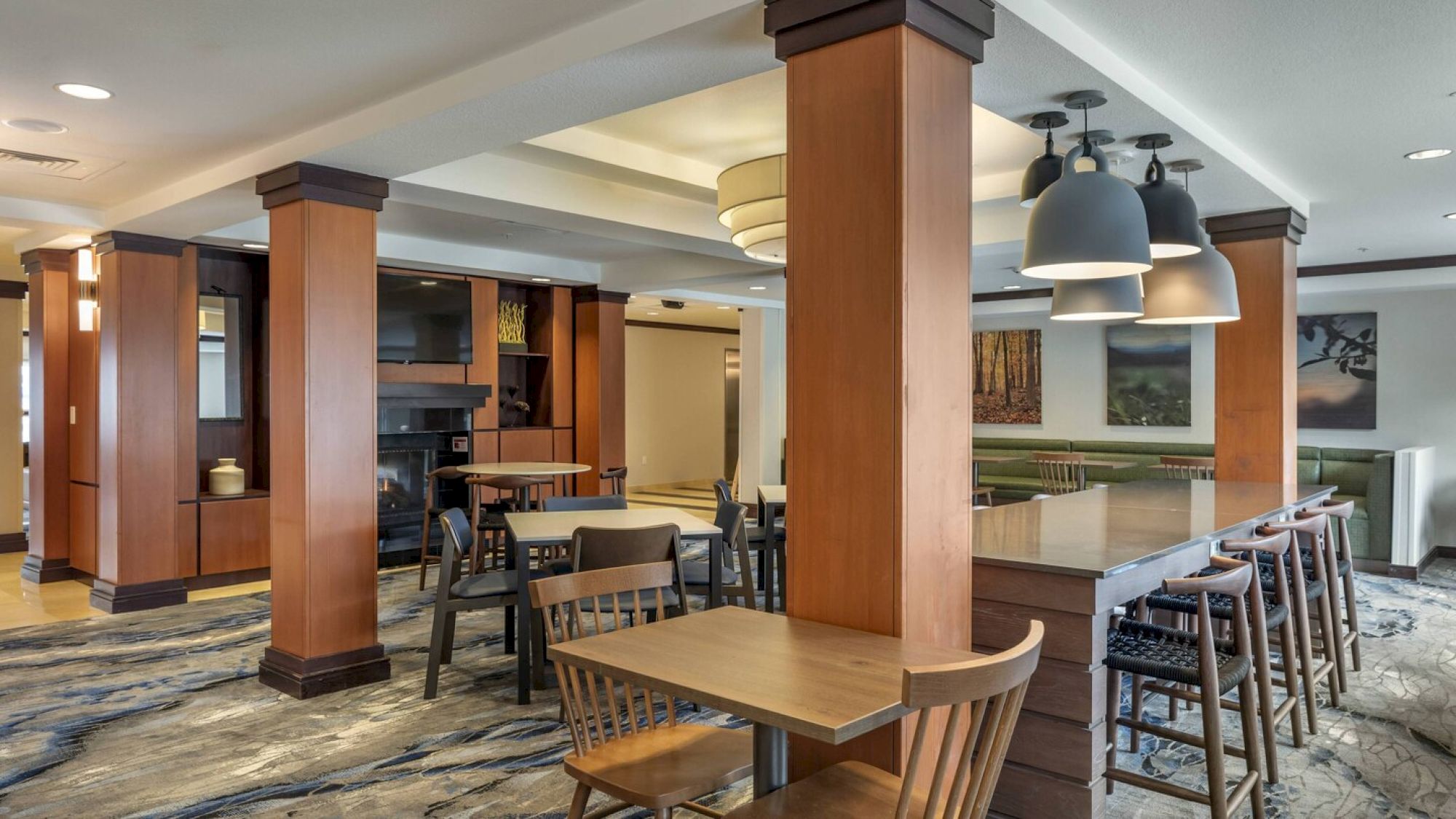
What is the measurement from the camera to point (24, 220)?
5.50 meters

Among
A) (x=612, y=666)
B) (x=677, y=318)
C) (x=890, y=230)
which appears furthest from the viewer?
(x=677, y=318)

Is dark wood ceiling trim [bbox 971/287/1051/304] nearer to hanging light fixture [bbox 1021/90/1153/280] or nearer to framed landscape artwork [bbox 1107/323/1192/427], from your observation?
framed landscape artwork [bbox 1107/323/1192/427]

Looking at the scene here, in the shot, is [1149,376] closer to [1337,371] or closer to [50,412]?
[1337,371]

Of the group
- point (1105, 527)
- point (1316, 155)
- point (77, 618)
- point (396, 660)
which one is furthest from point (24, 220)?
point (1316, 155)

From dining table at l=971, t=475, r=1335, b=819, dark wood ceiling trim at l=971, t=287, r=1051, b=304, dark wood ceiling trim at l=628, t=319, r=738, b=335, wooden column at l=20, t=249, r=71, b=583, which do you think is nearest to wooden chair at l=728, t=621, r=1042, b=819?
dining table at l=971, t=475, r=1335, b=819

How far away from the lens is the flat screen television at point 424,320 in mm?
7512


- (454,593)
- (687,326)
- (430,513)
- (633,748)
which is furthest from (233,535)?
(687,326)

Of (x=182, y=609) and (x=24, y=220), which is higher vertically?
(x=24, y=220)

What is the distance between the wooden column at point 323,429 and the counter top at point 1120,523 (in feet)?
9.29

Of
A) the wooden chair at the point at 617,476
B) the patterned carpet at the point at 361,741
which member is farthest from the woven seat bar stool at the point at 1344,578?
the wooden chair at the point at 617,476

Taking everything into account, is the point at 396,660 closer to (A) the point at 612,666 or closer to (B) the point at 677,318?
(A) the point at 612,666

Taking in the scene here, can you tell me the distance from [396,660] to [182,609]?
2218 millimetres

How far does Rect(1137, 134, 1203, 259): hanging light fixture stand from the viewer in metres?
3.29

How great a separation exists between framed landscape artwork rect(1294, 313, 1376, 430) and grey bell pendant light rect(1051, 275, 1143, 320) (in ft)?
18.9
